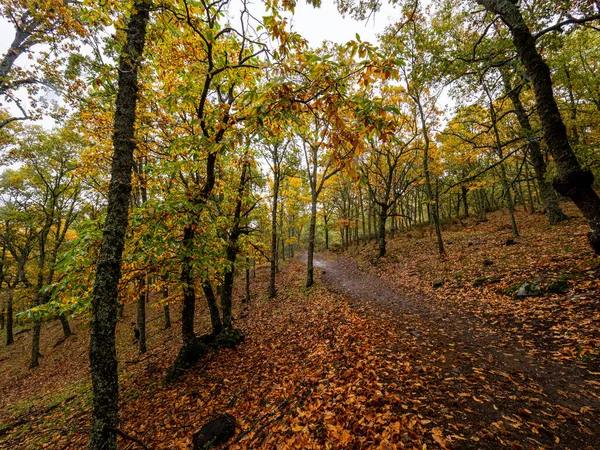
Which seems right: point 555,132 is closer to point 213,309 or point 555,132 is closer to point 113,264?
point 113,264

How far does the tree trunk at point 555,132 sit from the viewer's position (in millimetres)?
4883

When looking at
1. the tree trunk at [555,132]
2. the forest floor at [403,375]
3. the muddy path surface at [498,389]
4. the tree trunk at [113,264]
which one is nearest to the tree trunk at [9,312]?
the forest floor at [403,375]

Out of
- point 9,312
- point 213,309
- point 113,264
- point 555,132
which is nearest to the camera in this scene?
point 113,264

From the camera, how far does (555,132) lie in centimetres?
496

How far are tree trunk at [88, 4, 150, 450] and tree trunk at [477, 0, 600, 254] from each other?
7.47 meters

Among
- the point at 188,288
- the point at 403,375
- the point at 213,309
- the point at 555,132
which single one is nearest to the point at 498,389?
the point at 403,375

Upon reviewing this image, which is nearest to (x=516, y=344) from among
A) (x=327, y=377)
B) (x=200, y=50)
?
(x=327, y=377)

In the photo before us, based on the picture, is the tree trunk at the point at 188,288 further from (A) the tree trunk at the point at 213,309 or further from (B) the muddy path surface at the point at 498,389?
(B) the muddy path surface at the point at 498,389

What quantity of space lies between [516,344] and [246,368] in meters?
6.87

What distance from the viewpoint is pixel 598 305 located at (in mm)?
5191

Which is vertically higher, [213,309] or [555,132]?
[555,132]

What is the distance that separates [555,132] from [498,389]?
5.37 meters

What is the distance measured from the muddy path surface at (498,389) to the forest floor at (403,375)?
0.8 inches

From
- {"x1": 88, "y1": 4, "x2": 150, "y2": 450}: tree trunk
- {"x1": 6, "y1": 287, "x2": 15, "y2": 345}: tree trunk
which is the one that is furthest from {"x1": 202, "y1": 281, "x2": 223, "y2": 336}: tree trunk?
{"x1": 6, "y1": 287, "x2": 15, "y2": 345}: tree trunk
